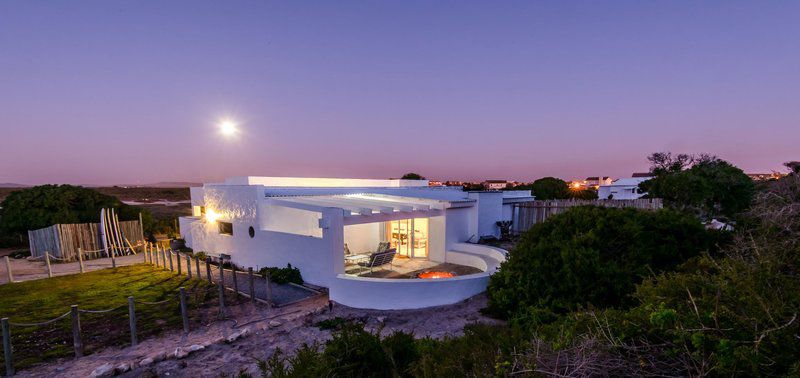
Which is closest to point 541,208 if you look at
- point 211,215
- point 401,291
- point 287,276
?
point 401,291

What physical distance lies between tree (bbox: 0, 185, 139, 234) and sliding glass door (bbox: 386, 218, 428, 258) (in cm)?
1584

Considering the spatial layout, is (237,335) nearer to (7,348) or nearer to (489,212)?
(7,348)

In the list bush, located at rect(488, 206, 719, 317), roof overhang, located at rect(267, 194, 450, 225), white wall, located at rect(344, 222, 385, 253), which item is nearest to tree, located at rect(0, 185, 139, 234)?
roof overhang, located at rect(267, 194, 450, 225)

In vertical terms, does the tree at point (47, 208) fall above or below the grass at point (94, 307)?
above

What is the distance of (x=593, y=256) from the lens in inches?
214

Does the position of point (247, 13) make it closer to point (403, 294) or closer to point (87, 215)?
point (403, 294)

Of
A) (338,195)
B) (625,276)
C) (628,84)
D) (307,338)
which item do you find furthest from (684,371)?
(628,84)

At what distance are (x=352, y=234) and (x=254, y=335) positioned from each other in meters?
6.21

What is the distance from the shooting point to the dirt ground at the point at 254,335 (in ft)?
16.1

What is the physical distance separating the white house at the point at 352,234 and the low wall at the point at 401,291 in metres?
0.02

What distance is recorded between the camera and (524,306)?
5859 millimetres

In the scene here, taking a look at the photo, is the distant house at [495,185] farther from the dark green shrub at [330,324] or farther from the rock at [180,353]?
the rock at [180,353]

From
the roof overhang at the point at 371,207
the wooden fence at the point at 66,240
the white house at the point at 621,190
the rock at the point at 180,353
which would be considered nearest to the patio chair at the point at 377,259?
the roof overhang at the point at 371,207

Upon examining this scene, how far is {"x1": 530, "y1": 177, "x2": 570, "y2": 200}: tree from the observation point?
94.5 ft
